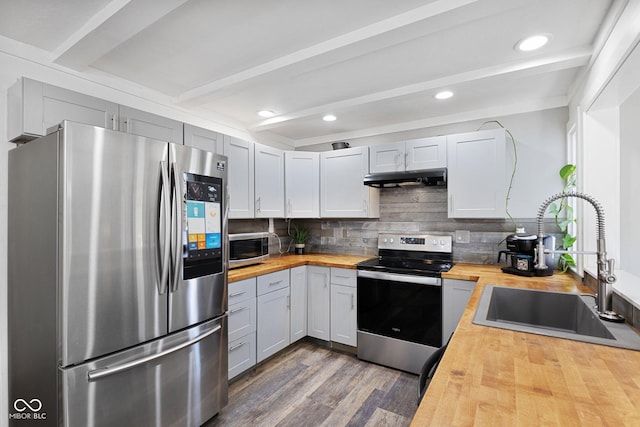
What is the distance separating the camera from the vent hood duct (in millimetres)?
2793

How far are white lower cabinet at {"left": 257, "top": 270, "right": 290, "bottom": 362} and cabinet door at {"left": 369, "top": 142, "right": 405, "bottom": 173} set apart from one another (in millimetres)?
1402

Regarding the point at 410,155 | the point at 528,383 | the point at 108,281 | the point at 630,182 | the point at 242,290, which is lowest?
the point at 242,290

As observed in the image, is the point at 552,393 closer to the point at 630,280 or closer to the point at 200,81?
the point at 630,280

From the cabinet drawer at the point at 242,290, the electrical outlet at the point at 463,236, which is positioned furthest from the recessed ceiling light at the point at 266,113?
the electrical outlet at the point at 463,236

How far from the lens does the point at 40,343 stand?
1.47 metres

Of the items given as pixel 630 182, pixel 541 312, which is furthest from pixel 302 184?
pixel 630 182

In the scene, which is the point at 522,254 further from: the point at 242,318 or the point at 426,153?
the point at 242,318

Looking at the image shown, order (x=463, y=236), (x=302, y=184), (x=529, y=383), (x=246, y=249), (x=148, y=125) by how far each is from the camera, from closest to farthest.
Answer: (x=529, y=383) → (x=148, y=125) → (x=246, y=249) → (x=463, y=236) → (x=302, y=184)

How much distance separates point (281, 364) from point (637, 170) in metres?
2.92

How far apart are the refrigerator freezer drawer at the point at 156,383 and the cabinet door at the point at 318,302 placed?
4.05 ft

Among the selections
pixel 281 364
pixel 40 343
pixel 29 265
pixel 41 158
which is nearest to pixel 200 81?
pixel 41 158

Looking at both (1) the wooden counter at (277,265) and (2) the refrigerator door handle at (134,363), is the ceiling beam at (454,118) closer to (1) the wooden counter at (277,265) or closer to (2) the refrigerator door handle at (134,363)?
(1) the wooden counter at (277,265)

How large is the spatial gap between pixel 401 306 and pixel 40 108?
2814 millimetres

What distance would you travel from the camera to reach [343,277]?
2984 millimetres
